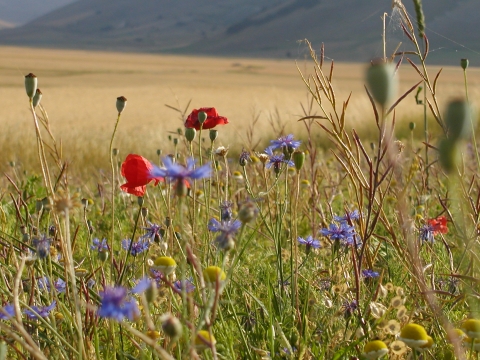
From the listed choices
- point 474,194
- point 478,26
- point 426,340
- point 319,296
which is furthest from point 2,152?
point 478,26

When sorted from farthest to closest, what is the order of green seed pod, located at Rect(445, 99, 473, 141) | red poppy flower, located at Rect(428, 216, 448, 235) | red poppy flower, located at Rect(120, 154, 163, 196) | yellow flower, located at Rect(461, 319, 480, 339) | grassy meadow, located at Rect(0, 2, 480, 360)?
red poppy flower, located at Rect(428, 216, 448, 235)
red poppy flower, located at Rect(120, 154, 163, 196)
yellow flower, located at Rect(461, 319, 480, 339)
grassy meadow, located at Rect(0, 2, 480, 360)
green seed pod, located at Rect(445, 99, 473, 141)

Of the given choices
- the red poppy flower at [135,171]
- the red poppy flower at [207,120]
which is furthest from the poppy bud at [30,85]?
→ the red poppy flower at [207,120]

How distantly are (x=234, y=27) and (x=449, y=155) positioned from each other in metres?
132

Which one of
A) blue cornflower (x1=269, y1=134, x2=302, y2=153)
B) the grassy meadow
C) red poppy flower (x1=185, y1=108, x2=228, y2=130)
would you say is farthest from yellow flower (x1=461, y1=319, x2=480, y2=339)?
red poppy flower (x1=185, y1=108, x2=228, y2=130)

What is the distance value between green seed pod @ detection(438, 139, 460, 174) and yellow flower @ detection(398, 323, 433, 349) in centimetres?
43

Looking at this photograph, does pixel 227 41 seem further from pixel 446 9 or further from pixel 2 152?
pixel 2 152

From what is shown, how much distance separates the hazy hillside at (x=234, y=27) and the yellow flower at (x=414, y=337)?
76.5 m

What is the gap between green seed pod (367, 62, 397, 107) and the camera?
19.6 inches

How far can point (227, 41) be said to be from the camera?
12088 cm

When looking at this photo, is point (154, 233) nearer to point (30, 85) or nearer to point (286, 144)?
point (286, 144)

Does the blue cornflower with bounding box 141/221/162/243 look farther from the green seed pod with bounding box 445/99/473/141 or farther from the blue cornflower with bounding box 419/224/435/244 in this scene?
the green seed pod with bounding box 445/99/473/141

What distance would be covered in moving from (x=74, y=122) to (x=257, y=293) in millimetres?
10686

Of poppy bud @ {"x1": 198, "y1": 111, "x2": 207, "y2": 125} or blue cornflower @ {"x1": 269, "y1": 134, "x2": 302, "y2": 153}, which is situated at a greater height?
poppy bud @ {"x1": 198, "y1": 111, "x2": 207, "y2": 125}

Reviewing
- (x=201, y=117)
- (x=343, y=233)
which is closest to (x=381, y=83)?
(x=343, y=233)
